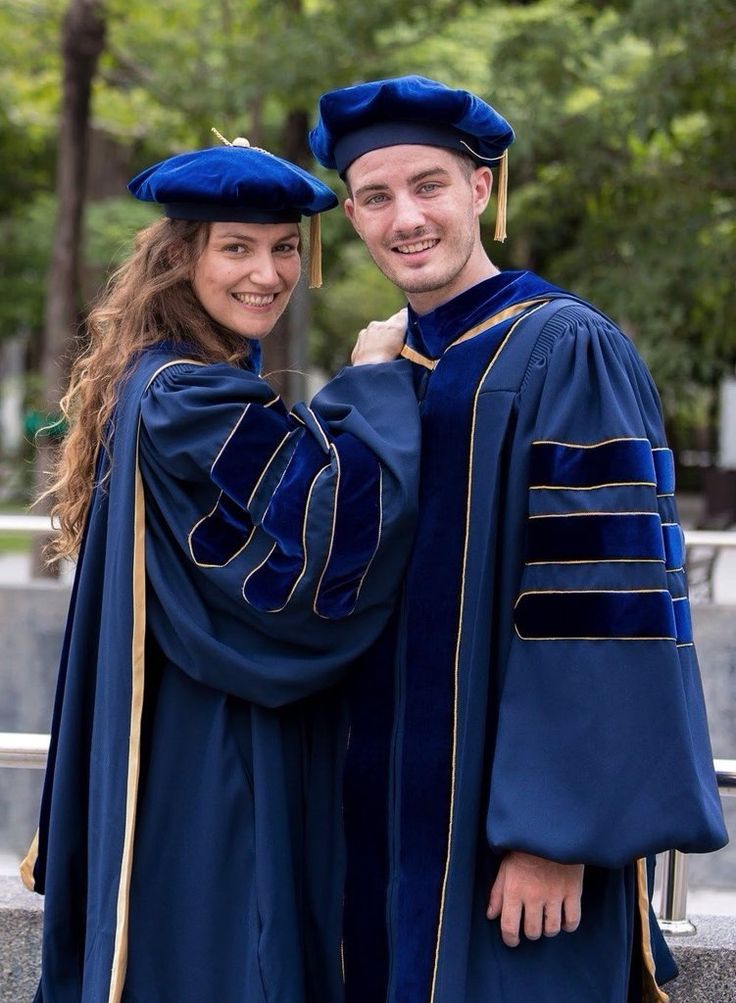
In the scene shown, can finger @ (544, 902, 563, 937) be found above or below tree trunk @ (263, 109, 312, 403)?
below

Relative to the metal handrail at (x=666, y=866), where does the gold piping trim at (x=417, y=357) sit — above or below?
above

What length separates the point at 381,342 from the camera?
2656mm

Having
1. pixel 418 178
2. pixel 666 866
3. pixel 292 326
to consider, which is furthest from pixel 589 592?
pixel 292 326

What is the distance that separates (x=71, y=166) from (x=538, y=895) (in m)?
10.5

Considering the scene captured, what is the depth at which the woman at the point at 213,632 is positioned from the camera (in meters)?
2.43

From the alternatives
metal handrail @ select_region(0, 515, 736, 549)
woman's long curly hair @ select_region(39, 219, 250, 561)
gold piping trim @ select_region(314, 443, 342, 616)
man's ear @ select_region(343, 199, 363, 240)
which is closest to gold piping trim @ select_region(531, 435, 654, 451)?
gold piping trim @ select_region(314, 443, 342, 616)

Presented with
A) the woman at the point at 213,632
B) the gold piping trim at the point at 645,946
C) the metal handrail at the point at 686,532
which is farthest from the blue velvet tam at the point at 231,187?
the metal handrail at the point at 686,532

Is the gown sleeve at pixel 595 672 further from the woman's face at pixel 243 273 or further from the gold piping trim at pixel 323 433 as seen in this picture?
the woman's face at pixel 243 273

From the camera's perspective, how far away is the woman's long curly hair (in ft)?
8.88

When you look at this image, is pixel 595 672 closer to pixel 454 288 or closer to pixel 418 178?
pixel 454 288

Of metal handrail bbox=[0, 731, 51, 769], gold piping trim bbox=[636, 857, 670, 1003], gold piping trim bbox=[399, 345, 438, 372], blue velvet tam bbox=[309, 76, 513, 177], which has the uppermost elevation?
blue velvet tam bbox=[309, 76, 513, 177]

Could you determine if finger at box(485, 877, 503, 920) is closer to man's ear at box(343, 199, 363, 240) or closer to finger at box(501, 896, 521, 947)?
finger at box(501, 896, 521, 947)

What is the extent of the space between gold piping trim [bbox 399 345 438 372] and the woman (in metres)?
0.02

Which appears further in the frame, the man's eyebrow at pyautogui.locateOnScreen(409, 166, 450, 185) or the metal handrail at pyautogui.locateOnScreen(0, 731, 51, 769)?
the metal handrail at pyautogui.locateOnScreen(0, 731, 51, 769)
